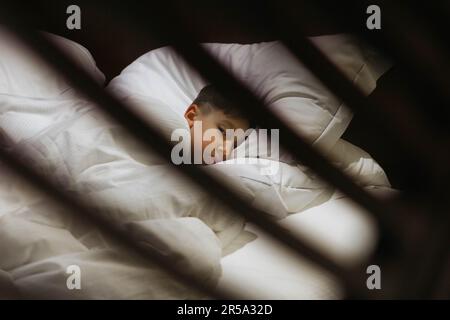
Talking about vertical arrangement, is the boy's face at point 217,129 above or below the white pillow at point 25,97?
below

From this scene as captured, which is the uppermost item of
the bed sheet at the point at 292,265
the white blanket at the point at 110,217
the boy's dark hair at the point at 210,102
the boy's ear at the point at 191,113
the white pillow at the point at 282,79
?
the white pillow at the point at 282,79

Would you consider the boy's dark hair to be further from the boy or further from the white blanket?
the white blanket

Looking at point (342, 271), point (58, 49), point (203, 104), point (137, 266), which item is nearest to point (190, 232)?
point (137, 266)

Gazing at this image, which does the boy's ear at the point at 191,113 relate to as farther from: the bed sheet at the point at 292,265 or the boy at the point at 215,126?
the bed sheet at the point at 292,265

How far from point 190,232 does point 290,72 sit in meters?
0.36

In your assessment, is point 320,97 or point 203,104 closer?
point 320,97

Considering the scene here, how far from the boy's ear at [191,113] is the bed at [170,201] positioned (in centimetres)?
4

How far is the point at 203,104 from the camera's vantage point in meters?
1.12

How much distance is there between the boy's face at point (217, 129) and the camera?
1067mm

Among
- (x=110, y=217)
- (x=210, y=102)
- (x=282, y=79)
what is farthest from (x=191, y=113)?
(x=110, y=217)

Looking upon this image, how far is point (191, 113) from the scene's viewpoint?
3.79 ft

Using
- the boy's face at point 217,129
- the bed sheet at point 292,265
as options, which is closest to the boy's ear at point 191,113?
the boy's face at point 217,129

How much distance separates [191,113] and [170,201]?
368 mm

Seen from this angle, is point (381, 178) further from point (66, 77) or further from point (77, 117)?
point (66, 77)
